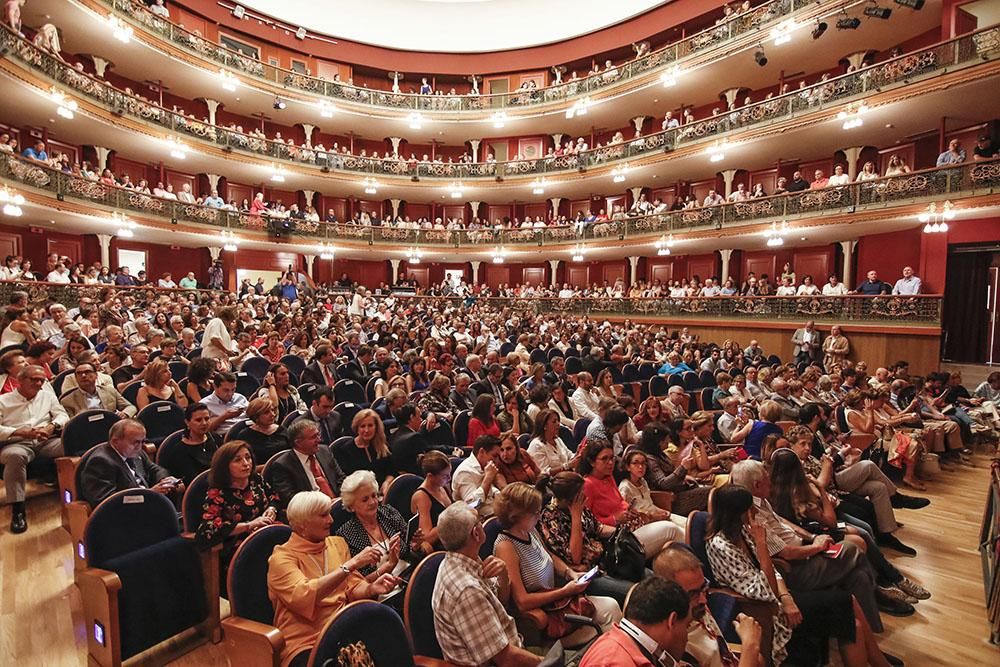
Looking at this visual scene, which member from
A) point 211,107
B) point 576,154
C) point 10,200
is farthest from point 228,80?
point 576,154

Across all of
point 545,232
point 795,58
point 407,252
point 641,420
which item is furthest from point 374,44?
point 641,420

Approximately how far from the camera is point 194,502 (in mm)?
2902

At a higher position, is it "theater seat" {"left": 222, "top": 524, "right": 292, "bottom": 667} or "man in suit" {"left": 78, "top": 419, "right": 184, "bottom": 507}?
"man in suit" {"left": 78, "top": 419, "right": 184, "bottom": 507}

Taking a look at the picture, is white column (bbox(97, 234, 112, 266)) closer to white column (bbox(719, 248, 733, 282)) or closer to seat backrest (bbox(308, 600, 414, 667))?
seat backrest (bbox(308, 600, 414, 667))

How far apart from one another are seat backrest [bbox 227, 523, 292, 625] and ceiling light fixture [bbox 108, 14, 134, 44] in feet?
57.9

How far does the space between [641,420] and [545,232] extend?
1678 centimetres

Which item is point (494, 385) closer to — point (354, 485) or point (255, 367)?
point (255, 367)

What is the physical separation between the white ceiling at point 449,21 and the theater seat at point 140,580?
23455mm

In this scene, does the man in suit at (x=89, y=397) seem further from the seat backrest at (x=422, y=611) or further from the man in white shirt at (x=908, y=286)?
the man in white shirt at (x=908, y=286)

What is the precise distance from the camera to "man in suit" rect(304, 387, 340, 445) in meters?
4.36

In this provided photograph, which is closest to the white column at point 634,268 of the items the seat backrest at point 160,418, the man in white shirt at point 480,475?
the man in white shirt at point 480,475

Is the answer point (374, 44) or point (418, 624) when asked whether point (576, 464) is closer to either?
point (418, 624)

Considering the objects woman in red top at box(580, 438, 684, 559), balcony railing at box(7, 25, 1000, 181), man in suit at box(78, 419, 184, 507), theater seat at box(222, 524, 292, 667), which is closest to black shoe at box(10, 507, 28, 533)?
Result: man in suit at box(78, 419, 184, 507)

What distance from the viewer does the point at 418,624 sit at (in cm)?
215
